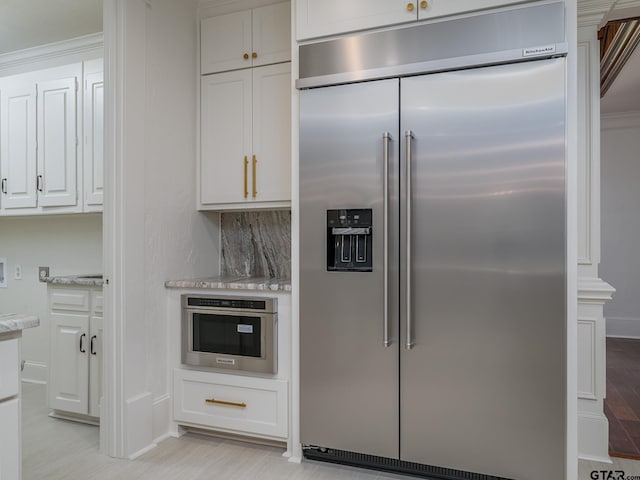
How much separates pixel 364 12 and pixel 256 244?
162cm

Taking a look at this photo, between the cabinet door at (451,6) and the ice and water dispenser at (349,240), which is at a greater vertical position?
the cabinet door at (451,6)

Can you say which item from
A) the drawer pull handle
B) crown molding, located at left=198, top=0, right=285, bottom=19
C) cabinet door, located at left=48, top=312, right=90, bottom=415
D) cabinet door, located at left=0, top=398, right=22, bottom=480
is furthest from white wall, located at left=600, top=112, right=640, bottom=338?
cabinet door, located at left=0, top=398, right=22, bottom=480

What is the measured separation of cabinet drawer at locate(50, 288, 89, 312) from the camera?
106 inches

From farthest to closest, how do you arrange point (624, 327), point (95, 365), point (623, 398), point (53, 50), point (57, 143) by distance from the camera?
point (624, 327)
point (53, 50)
point (623, 398)
point (57, 143)
point (95, 365)

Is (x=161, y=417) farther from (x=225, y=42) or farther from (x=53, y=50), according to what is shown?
(x=53, y=50)

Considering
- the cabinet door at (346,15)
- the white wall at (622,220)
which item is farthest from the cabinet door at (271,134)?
the white wall at (622,220)

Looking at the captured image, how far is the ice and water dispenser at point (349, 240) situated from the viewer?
2102 millimetres

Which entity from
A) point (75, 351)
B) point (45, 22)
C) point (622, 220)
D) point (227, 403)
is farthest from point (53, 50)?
point (622, 220)

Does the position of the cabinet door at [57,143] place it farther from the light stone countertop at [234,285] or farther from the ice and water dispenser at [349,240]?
the ice and water dispenser at [349,240]

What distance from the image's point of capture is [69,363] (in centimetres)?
273

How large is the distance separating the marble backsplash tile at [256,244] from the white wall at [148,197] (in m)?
0.29

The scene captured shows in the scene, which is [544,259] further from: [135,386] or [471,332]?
[135,386]

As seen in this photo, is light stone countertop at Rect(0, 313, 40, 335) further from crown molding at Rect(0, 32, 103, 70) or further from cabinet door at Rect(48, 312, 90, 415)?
crown molding at Rect(0, 32, 103, 70)

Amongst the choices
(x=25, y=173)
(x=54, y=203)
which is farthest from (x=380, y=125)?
(x=25, y=173)
